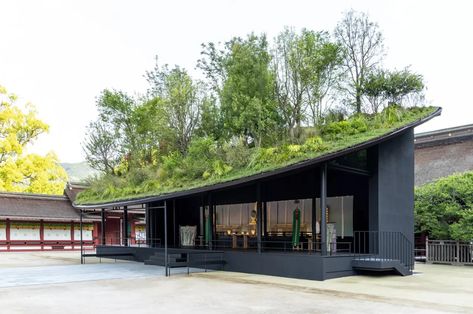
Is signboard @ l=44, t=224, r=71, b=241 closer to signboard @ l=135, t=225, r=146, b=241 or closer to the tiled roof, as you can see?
the tiled roof

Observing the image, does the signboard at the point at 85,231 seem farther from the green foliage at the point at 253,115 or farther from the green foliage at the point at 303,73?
the green foliage at the point at 303,73

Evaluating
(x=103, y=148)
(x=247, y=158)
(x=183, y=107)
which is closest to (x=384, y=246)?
(x=247, y=158)

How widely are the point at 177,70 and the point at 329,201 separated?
1324 cm

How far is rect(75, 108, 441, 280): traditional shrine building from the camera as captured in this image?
13336mm

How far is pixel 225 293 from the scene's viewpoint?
10.4 metres

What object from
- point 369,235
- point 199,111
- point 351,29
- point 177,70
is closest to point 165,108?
point 199,111

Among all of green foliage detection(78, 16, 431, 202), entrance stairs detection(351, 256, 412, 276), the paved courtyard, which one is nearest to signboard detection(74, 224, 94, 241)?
green foliage detection(78, 16, 431, 202)

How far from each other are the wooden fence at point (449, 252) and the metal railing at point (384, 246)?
13.3 ft

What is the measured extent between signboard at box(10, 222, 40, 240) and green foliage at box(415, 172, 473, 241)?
23131 millimetres

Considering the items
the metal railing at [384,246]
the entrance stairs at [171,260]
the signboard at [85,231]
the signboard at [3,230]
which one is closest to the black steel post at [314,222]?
the metal railing at [384,246]

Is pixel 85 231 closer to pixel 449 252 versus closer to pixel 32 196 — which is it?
pixel 32 196

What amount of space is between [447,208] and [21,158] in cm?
2861

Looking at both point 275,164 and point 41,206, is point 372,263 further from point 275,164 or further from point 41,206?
point 41,206

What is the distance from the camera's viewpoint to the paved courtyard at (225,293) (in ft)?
28.1
